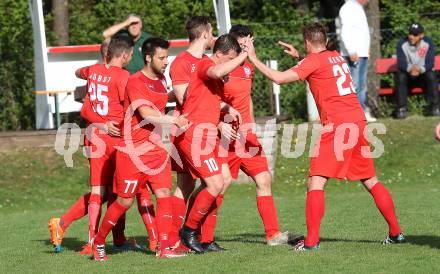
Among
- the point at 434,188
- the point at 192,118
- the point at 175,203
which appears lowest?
the point at 434,188

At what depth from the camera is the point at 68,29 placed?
78.7 feet

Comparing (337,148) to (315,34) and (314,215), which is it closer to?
(314,215)

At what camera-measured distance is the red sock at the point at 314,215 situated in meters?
10.1

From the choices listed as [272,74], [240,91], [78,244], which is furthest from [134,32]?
[272,74]

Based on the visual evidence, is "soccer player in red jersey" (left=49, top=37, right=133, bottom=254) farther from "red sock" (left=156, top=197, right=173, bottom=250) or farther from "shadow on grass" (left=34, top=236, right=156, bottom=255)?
"red sock" (left=156, top=197, right=173, bottom=250)

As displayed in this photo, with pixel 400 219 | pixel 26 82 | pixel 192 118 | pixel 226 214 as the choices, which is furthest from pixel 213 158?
pixel 26 82

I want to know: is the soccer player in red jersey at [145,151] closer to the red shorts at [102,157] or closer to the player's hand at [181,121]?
the player's hand at [181,121]

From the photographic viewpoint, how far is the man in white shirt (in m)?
18.0

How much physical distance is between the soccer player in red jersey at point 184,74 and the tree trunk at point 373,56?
387 inches

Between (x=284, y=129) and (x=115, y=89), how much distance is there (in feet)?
26.6

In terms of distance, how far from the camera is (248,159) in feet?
36.5

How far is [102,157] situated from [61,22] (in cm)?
1296

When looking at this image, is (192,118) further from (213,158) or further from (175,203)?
(175,203)

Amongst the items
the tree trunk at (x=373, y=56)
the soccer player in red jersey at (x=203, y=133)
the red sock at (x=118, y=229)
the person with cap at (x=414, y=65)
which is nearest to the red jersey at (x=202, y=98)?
the soccer player in red jersey at (x=203, y=133)
